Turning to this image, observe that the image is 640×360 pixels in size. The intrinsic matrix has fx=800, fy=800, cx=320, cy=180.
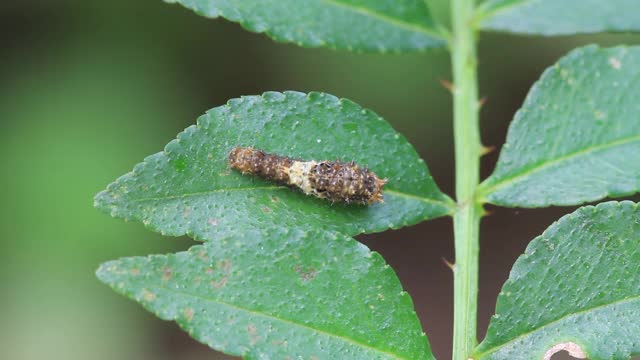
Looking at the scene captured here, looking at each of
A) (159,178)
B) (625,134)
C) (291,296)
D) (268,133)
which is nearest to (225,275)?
(291,296)

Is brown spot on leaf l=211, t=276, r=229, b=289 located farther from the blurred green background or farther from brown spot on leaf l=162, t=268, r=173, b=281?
the blurred green background

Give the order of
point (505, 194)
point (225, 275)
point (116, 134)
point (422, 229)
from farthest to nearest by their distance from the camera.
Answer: point (422, 229) → point (116, 134) → point (505, 194) → point (225, 275)

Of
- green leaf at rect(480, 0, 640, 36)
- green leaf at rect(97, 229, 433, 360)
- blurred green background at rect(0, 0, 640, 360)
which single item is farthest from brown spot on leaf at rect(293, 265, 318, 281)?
blurred green background at rect(0, 0, 640, 360)

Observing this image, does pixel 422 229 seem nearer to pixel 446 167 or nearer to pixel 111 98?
pixel 446 167

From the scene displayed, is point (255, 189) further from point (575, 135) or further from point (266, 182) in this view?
point (575, 135)

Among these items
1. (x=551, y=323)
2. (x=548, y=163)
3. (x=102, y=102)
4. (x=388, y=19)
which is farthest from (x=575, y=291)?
(x=102, y=102)

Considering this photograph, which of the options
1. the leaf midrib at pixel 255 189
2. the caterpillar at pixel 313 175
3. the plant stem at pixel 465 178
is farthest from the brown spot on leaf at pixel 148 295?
the plant stem at pixel 465 178

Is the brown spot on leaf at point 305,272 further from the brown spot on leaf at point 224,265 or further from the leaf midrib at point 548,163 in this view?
the leaf midrib at point 548,163
